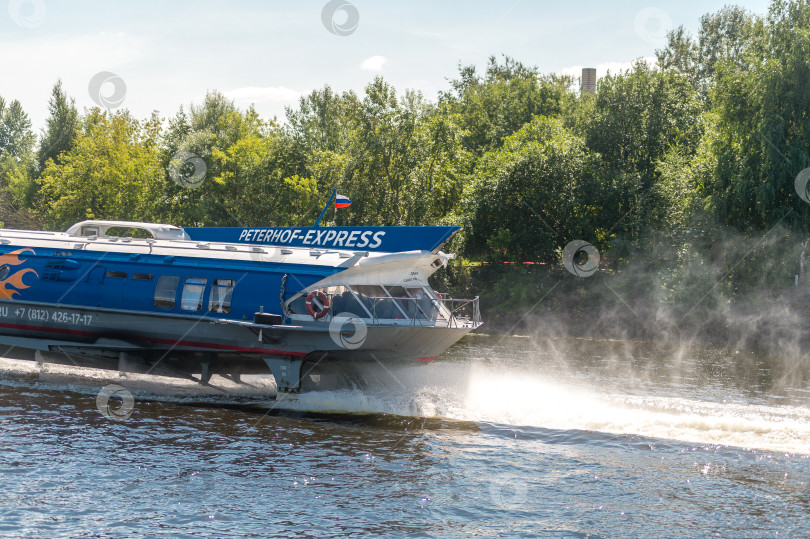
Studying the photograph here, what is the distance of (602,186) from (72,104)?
6284cm

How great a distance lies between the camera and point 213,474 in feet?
46.6

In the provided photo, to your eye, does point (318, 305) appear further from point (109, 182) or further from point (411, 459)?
point (109, 182)

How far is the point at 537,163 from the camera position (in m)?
45.9

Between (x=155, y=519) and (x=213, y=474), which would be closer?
(x=155, y=519)

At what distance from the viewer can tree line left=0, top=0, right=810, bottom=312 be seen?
36844 millimetres

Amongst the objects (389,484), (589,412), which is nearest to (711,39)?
(589,412)

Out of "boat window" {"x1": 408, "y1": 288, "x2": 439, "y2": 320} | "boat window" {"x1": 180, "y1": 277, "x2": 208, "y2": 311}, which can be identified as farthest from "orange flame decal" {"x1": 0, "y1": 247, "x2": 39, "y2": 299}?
"boat window" {"x1": 408, "y1": 288, "x2": 439, "y2": 320}

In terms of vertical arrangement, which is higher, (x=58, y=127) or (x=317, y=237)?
(x=58, y=127)

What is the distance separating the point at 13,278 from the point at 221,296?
6.58m

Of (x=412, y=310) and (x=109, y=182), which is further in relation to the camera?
(x=109, y=182)

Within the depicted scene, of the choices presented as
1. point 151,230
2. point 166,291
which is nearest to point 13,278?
point 151,230

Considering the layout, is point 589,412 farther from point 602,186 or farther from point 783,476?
point 602,186

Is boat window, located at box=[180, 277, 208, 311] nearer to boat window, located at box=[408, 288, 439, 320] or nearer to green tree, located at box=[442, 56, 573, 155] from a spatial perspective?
boat window, located at box=[408, 288, 439, 320]

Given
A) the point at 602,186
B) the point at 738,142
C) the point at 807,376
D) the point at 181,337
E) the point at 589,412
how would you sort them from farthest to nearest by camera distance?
the point at 602,186 → the point at 738,142 → the point at 807,376 → the point at 181,337 → the point at 589,412
